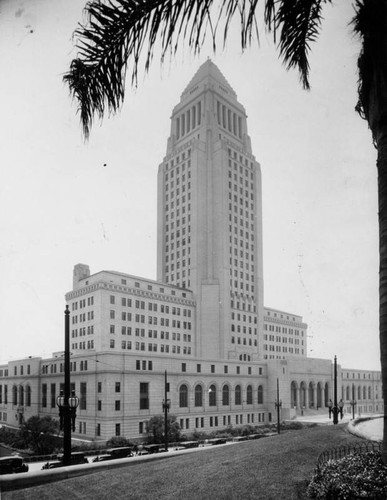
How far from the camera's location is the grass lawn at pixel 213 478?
1177 centimetres

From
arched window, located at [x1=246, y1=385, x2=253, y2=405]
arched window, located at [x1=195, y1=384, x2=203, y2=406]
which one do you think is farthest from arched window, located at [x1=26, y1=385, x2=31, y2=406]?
arched window, located at [x1=246, y1=385, x2=253, y2=405]

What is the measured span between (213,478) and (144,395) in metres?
57.3

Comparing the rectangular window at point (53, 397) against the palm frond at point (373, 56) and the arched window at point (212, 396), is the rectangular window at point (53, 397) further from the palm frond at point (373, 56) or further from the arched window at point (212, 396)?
the palm frond at point (373, 56)

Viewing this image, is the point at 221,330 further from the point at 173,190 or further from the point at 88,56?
the point at 88,56

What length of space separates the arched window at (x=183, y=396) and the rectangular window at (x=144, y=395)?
6.25 meters

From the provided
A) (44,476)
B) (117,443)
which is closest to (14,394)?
(117,443)

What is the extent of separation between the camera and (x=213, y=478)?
13188 millimetres

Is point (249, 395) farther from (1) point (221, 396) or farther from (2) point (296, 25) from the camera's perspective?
(2) point (296, 25)

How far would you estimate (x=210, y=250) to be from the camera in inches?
4075

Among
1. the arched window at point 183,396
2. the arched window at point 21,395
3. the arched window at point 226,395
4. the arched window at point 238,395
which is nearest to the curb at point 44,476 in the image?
the arched window at point 183,396

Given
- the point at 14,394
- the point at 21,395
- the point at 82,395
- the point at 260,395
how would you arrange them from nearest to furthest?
1. the point at 82,395
2. the point at 21,395
3. the point at 260,395
4. the point at 14,394

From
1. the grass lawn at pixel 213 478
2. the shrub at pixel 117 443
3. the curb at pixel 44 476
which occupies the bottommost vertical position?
the shrub at pixel 117 443

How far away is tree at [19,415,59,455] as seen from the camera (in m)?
54.8

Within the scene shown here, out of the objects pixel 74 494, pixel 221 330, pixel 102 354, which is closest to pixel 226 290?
pixel 221 330
